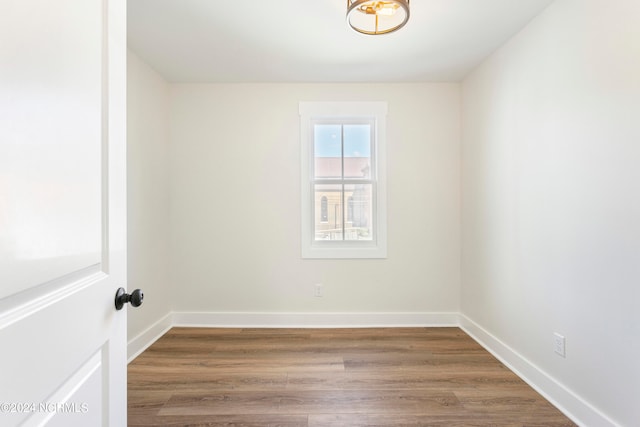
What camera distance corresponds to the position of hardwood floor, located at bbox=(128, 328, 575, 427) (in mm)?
1837

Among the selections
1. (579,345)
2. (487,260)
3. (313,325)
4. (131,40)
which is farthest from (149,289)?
(579,345)

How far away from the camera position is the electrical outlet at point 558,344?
6.31 ft

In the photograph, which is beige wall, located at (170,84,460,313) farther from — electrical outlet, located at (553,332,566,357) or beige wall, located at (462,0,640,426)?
electrical outlet, located at (553,332,566,357)

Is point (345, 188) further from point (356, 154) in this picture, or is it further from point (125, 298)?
point (125, 298)

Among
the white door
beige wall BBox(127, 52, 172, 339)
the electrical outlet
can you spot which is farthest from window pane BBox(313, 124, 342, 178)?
the white door

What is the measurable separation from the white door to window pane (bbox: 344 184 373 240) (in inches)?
101

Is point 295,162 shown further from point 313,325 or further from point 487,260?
point 487,260

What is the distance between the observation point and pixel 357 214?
3.36 meters

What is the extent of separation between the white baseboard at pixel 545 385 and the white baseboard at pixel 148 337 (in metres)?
2.92

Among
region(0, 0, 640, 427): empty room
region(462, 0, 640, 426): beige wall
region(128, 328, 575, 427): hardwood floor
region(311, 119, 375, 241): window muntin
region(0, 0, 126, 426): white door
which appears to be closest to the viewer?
region(0, 0, 126, 426): white door

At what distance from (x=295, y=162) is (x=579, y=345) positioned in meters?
2.58

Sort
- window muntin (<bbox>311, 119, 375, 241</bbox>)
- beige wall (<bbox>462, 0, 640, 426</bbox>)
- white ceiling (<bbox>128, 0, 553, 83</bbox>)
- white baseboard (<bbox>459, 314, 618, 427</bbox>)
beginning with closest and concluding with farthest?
beige wall (<bbox>462, 0, 640, 426</bbox>)
white baseboard (<bbox>459, 314, 618, 427</bbox>)
white ceiling (<bbox>128, 0, 553, 83</bbox>)
window muntin (<bbox>311, 119, 375, 241</bbox>)

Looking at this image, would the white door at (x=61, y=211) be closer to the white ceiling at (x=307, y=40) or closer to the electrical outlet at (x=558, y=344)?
the white ceiling at (x=307, y=40)

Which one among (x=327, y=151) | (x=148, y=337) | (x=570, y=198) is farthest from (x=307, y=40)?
(x=148, y=337)
